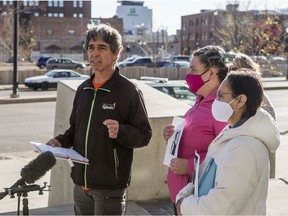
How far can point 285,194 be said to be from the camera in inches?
253

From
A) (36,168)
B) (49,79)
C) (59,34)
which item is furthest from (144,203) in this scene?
(59,34)

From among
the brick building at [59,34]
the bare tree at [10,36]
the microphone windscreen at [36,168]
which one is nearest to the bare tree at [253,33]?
the microphone windscreen at [36,168]

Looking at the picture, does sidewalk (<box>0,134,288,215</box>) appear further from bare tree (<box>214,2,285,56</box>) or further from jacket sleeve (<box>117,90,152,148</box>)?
bare tree (<box>214,2,285,56</box>)

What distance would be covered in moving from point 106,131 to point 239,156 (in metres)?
1.42

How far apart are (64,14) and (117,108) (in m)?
94.5

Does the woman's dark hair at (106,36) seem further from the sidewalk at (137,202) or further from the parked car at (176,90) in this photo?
the parked car at (176,90)

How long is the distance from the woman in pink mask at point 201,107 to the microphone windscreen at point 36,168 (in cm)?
94

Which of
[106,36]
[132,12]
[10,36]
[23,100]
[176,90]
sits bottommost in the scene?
[23,100]

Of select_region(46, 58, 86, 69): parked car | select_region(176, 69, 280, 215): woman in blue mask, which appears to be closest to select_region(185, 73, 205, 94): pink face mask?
select_region(176, 69, 280, 215): woman in blue mask

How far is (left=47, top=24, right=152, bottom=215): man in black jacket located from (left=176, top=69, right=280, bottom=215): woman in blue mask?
106 cm

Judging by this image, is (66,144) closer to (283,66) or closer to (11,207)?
(11,207)

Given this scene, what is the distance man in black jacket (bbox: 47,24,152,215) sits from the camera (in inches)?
147

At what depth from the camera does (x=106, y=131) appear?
3730 mm

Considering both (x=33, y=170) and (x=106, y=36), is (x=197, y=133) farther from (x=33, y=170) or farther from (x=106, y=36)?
(x=33, y=170)
